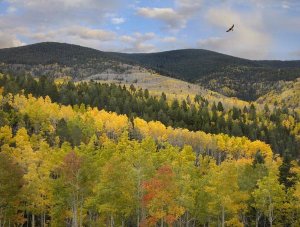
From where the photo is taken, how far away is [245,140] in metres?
177

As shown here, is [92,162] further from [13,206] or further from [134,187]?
[13,206]

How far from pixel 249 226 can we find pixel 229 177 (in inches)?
903

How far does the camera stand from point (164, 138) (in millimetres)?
164500

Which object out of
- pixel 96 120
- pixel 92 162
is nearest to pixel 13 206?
pixel 92 162

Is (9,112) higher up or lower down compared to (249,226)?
higher up

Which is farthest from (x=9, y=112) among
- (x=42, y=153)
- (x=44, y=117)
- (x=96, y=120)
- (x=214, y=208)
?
(x=214, y=208)

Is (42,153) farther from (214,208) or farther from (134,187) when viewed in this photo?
(214,208)

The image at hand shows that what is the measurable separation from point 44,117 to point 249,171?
8075 centimetres

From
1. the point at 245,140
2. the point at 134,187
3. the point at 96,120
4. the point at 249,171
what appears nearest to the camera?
the point at 134,187

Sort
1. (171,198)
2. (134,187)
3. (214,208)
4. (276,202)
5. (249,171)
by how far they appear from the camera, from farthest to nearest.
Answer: (249,171)
(276,202)
(214,208)
(134,187)
(171,198)

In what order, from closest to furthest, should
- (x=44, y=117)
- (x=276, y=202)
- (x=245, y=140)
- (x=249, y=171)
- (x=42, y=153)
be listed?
(x=276, y=202), (x=42, y=153), (x=249, y=171), (x=44, y=117), (x=245, y=140)

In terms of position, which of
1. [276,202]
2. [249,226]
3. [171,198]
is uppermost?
[171,198]

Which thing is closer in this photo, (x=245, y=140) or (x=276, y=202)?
(x=276, y=202)

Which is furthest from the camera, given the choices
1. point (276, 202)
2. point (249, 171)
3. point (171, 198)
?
point (249, 171)
